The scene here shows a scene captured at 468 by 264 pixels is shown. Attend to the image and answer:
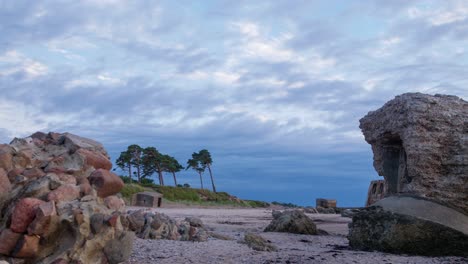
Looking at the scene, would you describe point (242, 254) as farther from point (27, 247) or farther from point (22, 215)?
point (22, 215)

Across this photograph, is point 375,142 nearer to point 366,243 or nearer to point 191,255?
point 366,243

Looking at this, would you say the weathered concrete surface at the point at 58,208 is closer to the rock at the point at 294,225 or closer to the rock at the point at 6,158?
the rock at the point at 6,158

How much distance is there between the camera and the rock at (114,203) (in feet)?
25.3

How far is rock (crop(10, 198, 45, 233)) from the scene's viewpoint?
22.4ft

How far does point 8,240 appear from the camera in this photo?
6824 millimetres

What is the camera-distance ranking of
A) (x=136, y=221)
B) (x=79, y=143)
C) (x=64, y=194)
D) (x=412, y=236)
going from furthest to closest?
1. (x=412, y=236)
2. (x=136, y=221)
3. (x=79, y=143)
4. (x=64, y=194)

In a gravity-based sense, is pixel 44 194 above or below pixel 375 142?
below

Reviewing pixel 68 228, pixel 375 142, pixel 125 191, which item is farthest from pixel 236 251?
pixel 125 191

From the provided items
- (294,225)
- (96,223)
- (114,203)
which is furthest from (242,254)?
(294,225)

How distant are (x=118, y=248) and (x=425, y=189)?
21.6ft

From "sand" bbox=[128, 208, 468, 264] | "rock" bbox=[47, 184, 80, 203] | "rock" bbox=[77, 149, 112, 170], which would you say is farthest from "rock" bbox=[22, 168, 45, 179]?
"sand" bbox=[128, 208, 468, 264]

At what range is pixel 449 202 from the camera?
10859mm

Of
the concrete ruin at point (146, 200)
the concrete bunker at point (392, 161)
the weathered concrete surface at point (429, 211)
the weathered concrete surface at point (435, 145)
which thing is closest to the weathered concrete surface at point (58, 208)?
the weathered concrete surface at point (429, 211)

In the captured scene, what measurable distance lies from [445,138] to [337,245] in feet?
10.4
